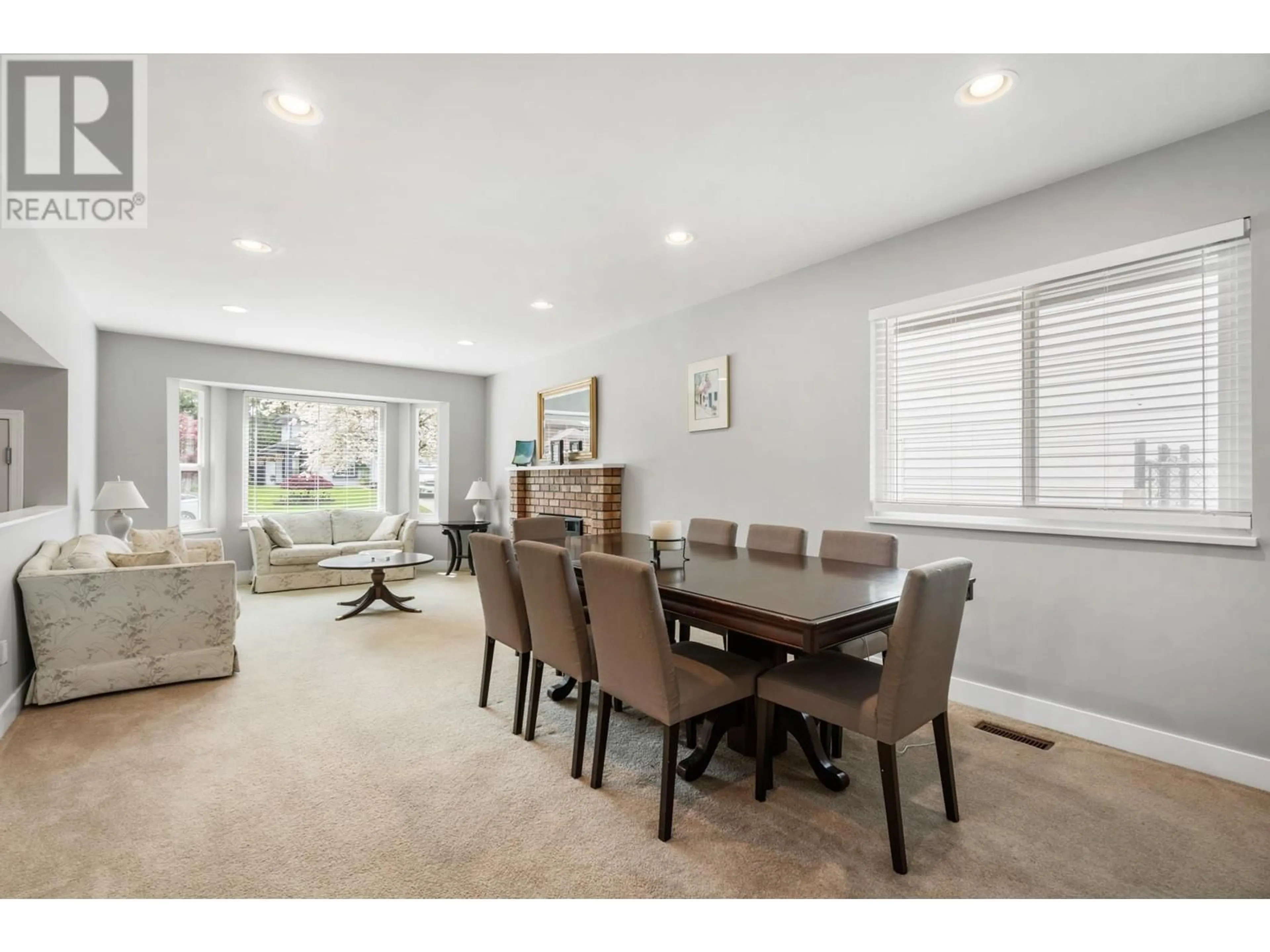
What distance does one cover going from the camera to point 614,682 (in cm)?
205

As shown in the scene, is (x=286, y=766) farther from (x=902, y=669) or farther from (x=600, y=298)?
(x=600, y=298)

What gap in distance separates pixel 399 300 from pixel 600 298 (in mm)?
1493

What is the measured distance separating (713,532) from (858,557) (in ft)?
3.02

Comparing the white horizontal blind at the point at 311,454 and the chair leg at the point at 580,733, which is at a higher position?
the white horizontal blind at the point at 311,454

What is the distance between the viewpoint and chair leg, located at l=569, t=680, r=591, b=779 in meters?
2.17

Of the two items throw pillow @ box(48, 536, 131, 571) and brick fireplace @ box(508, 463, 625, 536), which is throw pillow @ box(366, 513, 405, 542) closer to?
brick fireplace @ box(508, 463, 625, 536)

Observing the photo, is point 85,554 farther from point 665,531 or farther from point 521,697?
point 665,531

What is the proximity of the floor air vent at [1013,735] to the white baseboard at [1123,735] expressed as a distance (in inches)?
5.7

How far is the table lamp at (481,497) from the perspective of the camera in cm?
694

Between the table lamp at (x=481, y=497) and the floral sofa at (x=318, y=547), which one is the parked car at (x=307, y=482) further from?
the table lamp at (x=481, y=497)

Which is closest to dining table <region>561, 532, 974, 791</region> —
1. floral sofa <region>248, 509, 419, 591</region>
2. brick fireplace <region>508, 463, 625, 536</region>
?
brick fireplace <region>508, 463, 625, 536</region>

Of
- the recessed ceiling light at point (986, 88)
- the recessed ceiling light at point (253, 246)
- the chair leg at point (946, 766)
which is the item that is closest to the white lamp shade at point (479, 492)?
the recessed ceiling light at point (253, 246)

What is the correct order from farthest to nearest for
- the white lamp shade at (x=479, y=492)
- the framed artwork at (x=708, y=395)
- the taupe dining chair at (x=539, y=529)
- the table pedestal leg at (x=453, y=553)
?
the white lamp shade at (x=479, y=492), the table pedestal leg at (x=453, y=553), the framed artwork at (x=708, y=395), the taupe dining chair at (x=539, y=529)
